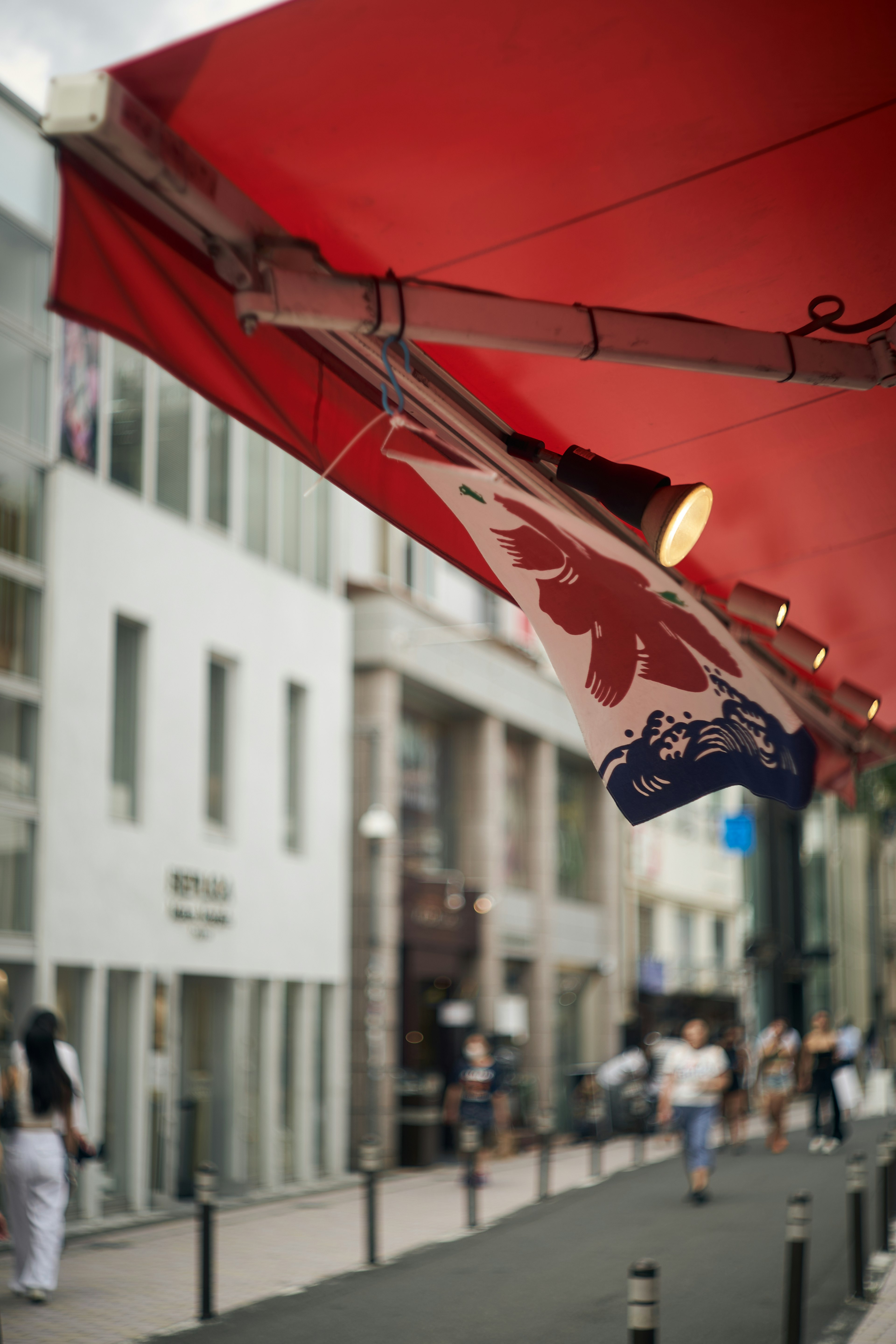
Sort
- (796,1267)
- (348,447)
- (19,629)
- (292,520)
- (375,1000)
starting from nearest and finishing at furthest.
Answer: (348,447) → (796,1267) → (19,629) → (292,520) → (375,1000)

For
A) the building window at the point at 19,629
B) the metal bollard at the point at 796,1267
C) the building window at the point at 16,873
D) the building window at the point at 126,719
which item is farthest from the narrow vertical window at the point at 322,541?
the metal bollard at the point at 796,1267

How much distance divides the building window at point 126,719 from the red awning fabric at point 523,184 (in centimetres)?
1244

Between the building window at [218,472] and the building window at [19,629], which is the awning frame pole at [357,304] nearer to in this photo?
the building window at [19,629]

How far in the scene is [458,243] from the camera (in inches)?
163

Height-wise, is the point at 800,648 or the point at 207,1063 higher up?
the point at 800,648

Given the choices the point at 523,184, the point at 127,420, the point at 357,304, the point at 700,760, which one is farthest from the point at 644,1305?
the point at 127,420

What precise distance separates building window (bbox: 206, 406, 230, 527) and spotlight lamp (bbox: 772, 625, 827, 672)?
41.5 ft

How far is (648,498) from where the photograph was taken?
14.5ft

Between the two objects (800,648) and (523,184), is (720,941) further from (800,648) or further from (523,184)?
(523,184)

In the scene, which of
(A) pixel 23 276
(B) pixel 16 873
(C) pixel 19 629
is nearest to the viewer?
(B) pixel 16 873

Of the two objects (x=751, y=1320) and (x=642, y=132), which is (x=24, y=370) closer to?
(x=751, y=1320)

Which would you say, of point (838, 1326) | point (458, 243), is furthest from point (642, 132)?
point (838, 1326)

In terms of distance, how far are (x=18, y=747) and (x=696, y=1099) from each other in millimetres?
7976

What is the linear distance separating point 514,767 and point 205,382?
2519 cm
